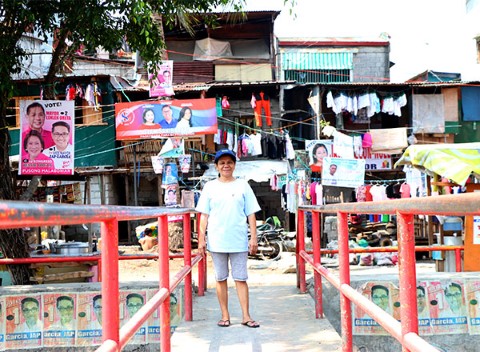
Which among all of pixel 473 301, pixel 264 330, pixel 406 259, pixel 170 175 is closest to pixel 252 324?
pixel 264 330

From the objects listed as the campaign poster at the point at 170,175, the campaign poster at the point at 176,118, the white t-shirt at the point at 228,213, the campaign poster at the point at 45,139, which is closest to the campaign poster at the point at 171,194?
the campaign poster at the point at 170,175

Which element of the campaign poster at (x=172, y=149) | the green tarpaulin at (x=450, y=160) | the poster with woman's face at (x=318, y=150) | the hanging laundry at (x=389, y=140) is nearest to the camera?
the green tarpaulin at (x=450, y=160)

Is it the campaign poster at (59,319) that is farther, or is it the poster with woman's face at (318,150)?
the poster with woman's face at (318,150)

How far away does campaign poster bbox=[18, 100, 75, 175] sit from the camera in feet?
31.8

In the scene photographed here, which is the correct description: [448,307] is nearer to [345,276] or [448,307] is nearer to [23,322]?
[345,276]

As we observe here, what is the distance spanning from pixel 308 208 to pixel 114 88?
15835 mm

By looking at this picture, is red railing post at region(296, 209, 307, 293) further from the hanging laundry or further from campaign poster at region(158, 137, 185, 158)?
the hanging laundry

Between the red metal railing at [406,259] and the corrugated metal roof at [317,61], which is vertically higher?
the corrugated metal roof at [317,61]

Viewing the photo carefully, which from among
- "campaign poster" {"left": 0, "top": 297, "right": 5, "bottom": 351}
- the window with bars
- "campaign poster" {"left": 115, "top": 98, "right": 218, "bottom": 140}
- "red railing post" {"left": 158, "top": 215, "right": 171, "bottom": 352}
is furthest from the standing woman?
the window with bars

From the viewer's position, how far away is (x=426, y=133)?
21156 mm

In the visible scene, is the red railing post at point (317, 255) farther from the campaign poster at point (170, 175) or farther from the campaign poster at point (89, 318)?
the campaign poster at point (170, 175)

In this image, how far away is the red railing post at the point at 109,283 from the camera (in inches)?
87.5

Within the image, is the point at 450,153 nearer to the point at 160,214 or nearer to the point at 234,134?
the point at 160,214

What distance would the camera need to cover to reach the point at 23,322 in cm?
600
